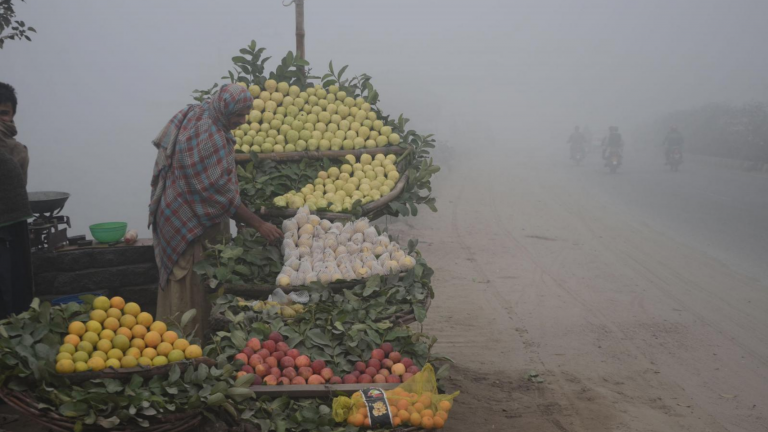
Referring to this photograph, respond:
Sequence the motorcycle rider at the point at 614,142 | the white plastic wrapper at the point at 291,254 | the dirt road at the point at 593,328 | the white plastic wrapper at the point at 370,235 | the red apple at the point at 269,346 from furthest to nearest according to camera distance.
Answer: the motorcycle rider at the point at 614,142 → the dirt road at the point at 593,328 → the white plastic wrapper at the point at 370,235 → the white plastic wrapper at the point at 291,254 → the red apple at the point at 269,346

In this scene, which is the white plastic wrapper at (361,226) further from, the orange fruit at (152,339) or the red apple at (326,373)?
the orange fruit at (152,339)

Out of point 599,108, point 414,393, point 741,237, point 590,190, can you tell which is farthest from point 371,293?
point 599,108

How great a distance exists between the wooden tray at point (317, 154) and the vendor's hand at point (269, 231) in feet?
2.99

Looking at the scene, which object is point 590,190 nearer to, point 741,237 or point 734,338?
point 741,237

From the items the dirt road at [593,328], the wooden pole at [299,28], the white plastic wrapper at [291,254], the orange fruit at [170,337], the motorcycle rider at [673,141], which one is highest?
the wooden pole at [299,28]

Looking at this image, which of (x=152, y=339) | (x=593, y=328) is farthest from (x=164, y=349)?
(x=593, y=328)

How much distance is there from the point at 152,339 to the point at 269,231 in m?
1.31

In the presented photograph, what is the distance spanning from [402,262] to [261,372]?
1.26 metres

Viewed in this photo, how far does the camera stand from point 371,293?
11.9ft

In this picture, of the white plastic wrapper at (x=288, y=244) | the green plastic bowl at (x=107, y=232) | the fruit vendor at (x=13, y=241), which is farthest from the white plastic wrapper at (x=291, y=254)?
the green plastic bowl at (x=107, y=232)

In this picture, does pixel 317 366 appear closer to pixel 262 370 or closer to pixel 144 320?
pixel 262 370

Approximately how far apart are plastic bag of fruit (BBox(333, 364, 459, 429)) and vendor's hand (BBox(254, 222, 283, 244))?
1405 millimetres

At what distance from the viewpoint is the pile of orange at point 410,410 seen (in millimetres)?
2679

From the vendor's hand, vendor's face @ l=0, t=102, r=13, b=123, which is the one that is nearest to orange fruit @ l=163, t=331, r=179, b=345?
the vendor's hand
